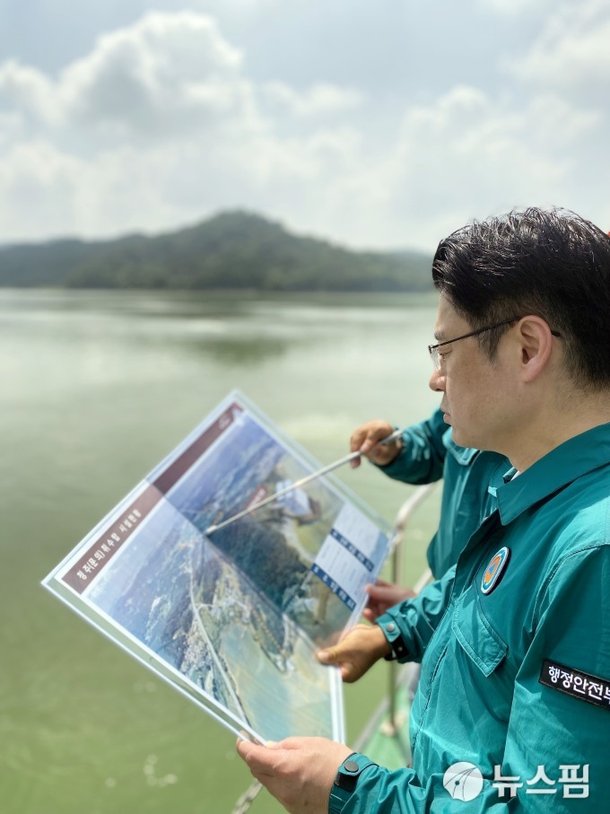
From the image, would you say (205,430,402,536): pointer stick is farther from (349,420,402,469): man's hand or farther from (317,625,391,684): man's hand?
(317,625,391,684): man's hand

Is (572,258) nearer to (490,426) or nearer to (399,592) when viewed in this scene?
(490,426)

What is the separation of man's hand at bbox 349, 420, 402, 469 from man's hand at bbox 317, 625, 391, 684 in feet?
1.30

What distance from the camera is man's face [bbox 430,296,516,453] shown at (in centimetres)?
71

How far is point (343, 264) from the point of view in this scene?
55281 mm

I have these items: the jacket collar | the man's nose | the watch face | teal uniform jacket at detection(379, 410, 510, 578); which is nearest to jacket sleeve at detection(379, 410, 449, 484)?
teal uniform jacket at detection(379, 410, 510, 578)

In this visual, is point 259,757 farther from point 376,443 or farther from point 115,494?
point 115,494

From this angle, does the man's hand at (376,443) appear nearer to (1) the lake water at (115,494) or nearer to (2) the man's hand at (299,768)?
(2) the man's hand at (299,768)

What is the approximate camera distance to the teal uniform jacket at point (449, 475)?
3.38 ft

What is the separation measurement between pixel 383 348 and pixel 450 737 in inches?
520

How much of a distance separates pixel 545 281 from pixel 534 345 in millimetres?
75

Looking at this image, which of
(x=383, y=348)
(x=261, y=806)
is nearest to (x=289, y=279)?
(x=383, y=348)

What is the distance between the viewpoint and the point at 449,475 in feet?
3.82

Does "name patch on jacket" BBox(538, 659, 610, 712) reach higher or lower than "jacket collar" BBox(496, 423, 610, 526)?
lower

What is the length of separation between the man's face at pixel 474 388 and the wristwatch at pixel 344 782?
0.41 meters
